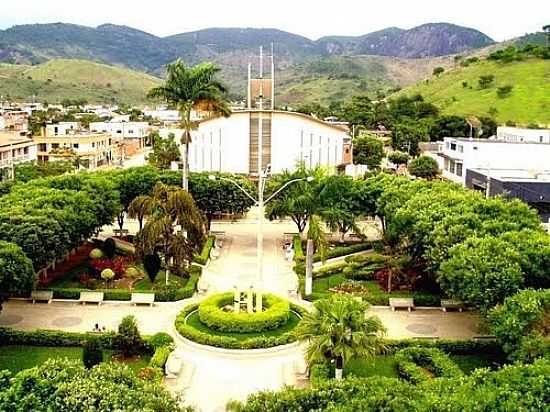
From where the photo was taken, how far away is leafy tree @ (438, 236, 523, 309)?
2289 centimetres

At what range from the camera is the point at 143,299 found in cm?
3047

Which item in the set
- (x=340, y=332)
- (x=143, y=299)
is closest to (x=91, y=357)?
(x=340, y=332)

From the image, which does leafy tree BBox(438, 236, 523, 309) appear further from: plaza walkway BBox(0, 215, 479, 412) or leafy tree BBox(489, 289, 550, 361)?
plaza walkway BBox(0, 215, 479, 412)

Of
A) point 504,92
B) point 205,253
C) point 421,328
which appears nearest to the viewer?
point 421,328

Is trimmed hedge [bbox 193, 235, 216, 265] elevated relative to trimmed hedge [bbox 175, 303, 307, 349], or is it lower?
elevated

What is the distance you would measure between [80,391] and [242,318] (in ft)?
42.3

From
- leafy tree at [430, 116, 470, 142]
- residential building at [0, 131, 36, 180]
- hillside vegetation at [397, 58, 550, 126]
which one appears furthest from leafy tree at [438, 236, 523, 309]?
hillside vegetation at [397, 58, 550, 126]

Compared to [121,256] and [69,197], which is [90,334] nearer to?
[69,197]

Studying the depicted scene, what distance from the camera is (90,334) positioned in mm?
24281

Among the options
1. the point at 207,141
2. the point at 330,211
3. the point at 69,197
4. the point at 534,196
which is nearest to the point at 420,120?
the point at 207,141

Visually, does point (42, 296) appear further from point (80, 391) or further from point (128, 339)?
point (80, 391)

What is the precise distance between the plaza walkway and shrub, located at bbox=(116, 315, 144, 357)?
1.74 meters

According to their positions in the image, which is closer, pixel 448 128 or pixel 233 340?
pixel 233 340

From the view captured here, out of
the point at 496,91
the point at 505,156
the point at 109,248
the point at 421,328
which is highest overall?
the point at 496,91
